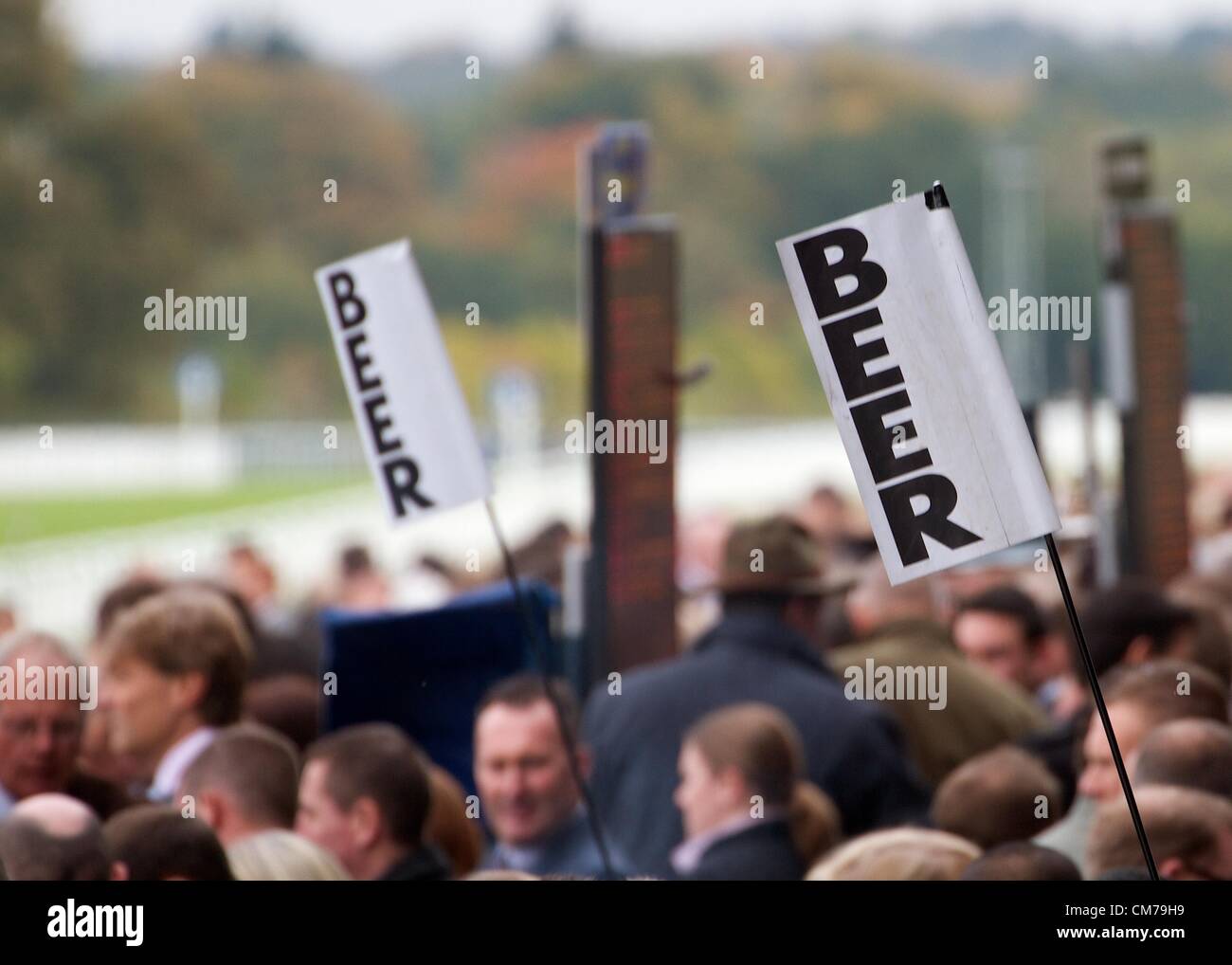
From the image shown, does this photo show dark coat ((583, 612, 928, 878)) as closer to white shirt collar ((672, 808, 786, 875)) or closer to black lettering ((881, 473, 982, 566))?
white shirt collar ((672, 808, 786, 875))

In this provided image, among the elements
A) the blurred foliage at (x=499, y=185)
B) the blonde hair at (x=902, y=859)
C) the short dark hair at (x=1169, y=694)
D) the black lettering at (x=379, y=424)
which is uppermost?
the blurred foliage at (x=499, y=185)

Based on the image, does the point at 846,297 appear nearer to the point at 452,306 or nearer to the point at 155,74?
the point at 452,306

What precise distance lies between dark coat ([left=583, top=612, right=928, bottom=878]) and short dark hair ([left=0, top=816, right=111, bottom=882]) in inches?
58.6

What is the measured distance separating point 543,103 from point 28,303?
749 inches

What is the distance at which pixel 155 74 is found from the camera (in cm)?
5772

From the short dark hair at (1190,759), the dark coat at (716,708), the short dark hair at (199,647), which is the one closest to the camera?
the short dark hair at (1190,759)

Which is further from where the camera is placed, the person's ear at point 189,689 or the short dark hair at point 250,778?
the person's ear at point 189,689

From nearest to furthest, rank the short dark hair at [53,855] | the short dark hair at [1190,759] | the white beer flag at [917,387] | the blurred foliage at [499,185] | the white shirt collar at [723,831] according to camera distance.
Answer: the white beer flag at [917,387] < the short dark hair at [53,855] < the short dark hair at [1190,759] < the white shirt collar at [723,831] < the blurred foliage at [499,185]

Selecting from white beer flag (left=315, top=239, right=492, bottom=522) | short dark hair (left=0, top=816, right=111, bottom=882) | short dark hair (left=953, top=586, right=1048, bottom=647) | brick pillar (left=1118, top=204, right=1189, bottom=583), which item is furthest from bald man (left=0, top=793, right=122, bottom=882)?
brick pillar (left=1118, top=204, right=1189, bottom=583)

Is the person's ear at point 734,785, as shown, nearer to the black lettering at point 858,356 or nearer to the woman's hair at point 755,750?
the woman's hair at point 755,750

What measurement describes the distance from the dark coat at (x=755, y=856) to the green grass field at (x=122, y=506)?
28890 mm

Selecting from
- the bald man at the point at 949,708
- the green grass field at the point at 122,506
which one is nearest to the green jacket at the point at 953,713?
the bald man at the point at 949,708

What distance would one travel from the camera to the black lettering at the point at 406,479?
11.7ft
